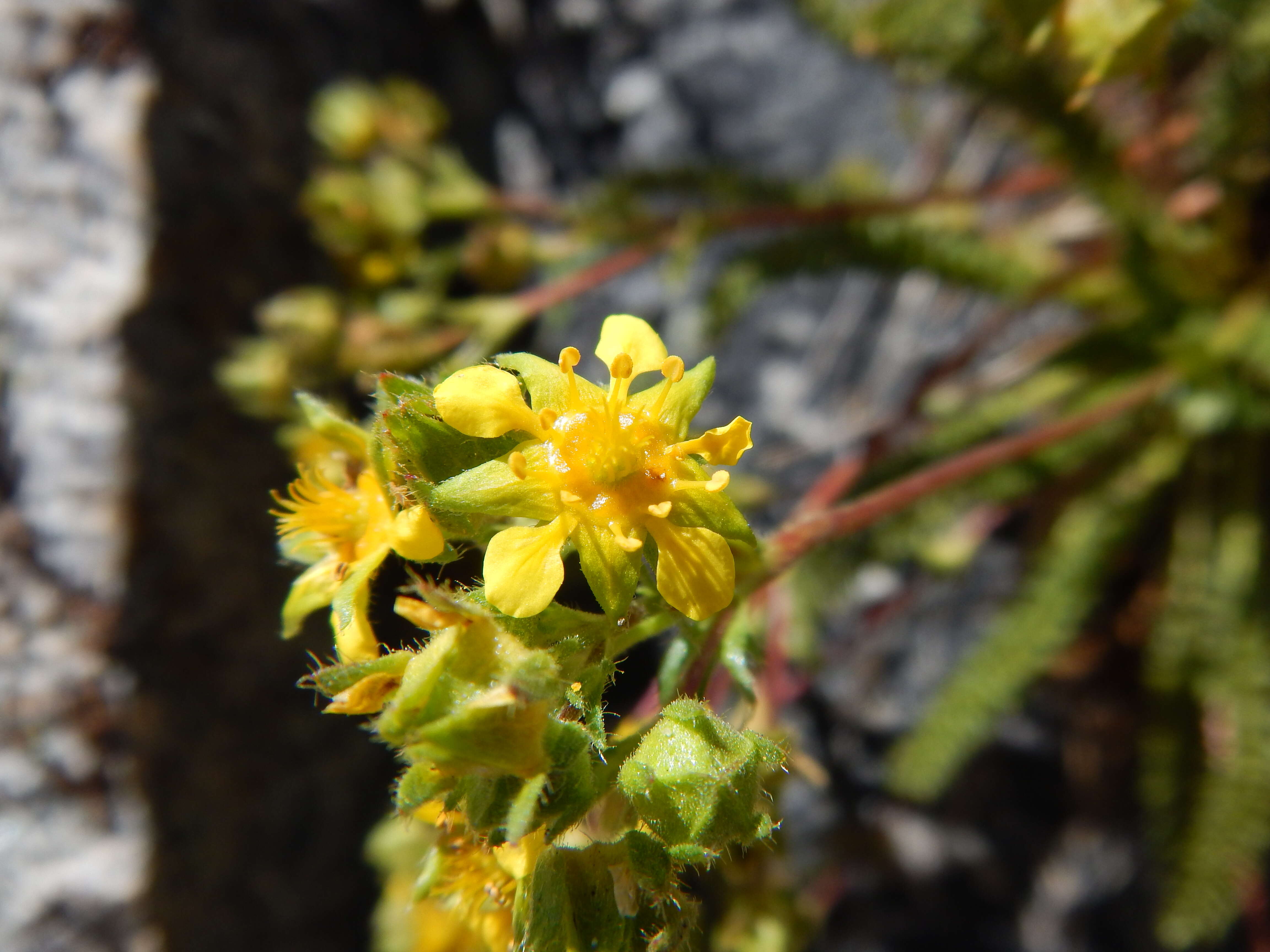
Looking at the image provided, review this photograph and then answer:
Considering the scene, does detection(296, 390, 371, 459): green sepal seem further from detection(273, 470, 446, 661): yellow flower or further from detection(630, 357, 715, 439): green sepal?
detection(630, 357, 715, 439): green sepal

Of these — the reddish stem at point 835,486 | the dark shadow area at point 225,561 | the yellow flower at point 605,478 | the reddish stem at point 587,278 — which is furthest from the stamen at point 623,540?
the dark shadow area at point 225,561

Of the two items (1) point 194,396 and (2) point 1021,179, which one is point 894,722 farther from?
(1) point 194,396

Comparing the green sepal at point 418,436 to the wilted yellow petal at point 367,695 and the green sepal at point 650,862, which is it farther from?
the green sepal at point 650,862

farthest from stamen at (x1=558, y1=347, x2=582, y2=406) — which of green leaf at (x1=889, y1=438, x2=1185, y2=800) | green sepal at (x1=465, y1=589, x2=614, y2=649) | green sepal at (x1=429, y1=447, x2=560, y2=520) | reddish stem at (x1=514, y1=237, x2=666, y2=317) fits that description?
green leaf at (x1=889, y1=438, x2=1185, y2=800)

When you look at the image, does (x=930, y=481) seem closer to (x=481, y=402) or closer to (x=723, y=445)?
(x=723, y=445)

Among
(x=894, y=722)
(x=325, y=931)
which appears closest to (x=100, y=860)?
(x=325, y=931)

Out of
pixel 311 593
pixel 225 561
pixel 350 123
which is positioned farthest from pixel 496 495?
pixel 350 123
